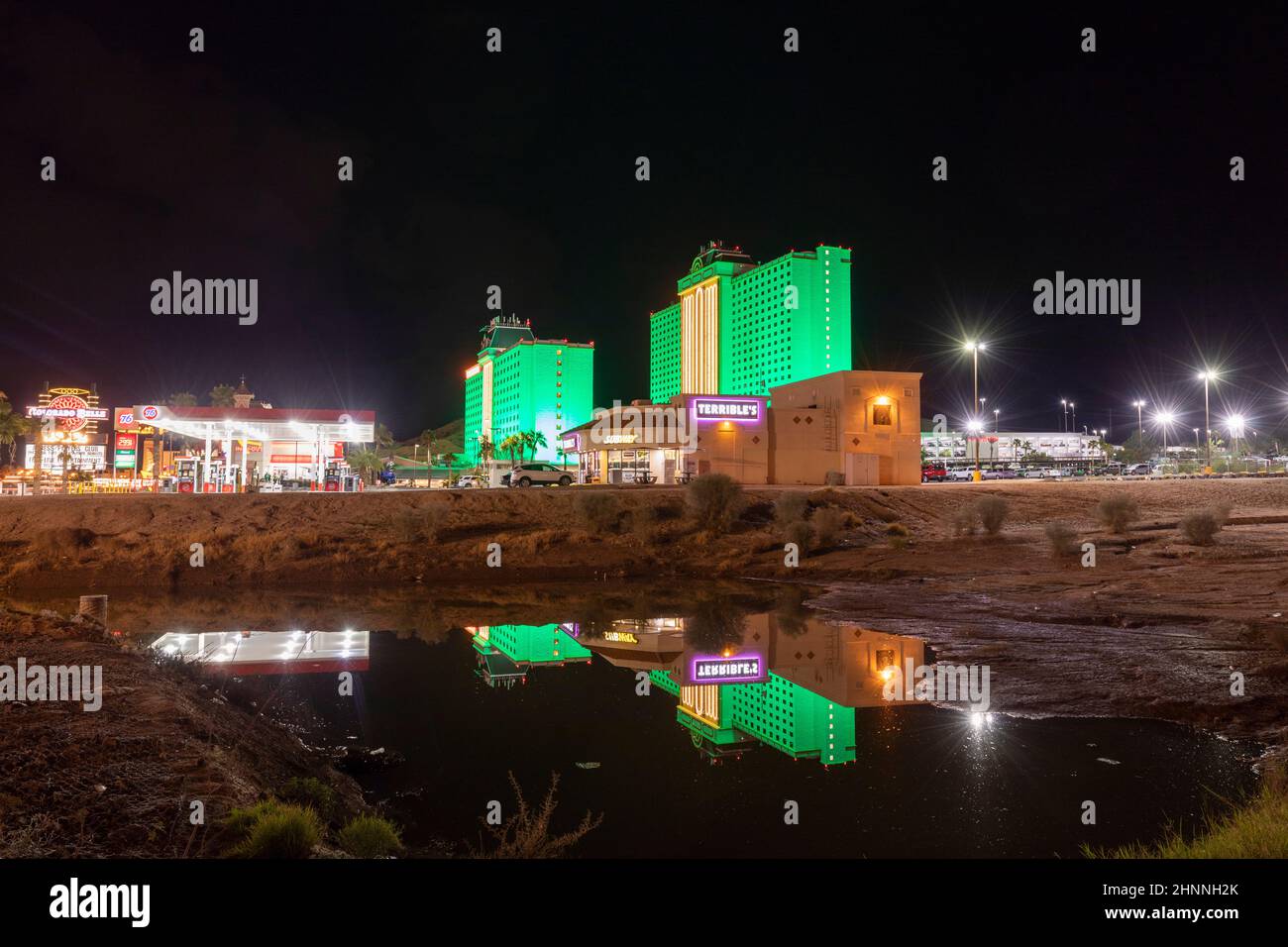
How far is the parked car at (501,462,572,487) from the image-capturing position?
1676 inches

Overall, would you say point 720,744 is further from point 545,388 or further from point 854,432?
Result: point 545,388

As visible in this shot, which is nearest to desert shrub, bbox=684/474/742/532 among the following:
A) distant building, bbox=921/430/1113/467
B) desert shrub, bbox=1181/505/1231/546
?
desert shrub, bbox=1181/505/1231/546

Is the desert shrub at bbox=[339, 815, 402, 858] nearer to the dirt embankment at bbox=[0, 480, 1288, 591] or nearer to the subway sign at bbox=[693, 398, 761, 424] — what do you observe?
the dirt embankment at bbox=[0, 480, 1288, 591]

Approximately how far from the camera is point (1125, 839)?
6566mm

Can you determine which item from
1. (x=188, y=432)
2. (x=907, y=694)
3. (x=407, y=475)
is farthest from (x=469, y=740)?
(x=407, y=475)

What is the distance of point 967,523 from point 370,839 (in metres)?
26.0

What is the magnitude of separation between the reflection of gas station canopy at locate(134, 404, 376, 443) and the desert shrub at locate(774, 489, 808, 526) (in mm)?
19444

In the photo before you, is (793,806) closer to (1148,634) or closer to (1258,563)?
(1148,634)

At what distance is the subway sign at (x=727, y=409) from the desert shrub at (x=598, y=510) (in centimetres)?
1447

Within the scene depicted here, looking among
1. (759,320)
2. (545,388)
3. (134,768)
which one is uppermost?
(759,320)

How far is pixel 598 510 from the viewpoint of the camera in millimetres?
29781

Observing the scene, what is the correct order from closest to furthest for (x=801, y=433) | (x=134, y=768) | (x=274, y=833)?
(x=274, y=833) → (x=134, y=768) → (x=801, y=433)

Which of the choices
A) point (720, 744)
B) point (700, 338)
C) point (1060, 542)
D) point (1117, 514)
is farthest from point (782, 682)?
point (700, 338)

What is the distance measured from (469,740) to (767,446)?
3661cm
